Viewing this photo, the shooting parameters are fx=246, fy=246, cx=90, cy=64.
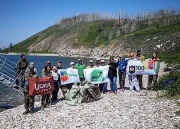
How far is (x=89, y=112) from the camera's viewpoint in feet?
43.0

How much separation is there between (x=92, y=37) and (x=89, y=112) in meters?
168

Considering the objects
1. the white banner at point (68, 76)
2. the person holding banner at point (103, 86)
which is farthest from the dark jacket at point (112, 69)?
the white banner at point (68, 76)

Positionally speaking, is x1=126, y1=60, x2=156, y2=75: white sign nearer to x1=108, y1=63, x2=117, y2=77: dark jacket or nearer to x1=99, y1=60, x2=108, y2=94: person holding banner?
x1=108, y1=63, x2=117, y2=77: dark jacket

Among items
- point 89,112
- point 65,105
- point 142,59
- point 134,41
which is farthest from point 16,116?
point 134,41

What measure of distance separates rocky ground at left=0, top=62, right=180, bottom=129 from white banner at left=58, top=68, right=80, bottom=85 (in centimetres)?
163

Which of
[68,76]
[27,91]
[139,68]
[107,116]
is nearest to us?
[107,116]

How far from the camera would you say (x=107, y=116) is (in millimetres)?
12203

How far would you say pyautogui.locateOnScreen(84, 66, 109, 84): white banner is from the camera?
1747cm

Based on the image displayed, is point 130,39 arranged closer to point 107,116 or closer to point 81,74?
point 81,74

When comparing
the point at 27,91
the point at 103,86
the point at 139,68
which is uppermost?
the point at 139,68

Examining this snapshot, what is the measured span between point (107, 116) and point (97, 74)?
568cm

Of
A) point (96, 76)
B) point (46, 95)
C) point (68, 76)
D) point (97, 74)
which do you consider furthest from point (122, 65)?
point (46, 95)

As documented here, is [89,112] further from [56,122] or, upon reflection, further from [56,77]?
[56,77]

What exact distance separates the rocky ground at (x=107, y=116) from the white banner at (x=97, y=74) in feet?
6.77
